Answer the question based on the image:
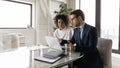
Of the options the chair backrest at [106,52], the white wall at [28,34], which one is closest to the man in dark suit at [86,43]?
the chair backrest at [106,52]

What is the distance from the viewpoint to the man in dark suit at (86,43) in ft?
5.96

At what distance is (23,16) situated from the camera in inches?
149

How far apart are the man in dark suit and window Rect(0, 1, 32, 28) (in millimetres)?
1991

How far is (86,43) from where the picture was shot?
1.90 metres

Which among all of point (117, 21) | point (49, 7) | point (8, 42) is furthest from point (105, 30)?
point (8, 42)

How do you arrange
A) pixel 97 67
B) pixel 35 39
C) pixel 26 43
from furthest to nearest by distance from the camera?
pixel 35 39 → pixel 26 43 → pixel 97 67

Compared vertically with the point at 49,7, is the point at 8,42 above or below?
below

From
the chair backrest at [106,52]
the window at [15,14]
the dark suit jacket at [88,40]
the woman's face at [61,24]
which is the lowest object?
the chair backrest at [106,52]

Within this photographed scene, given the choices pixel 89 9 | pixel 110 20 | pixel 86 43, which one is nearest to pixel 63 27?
pixel 86 43

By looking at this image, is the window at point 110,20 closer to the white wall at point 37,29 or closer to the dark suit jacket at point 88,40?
the white wall at point 37,29

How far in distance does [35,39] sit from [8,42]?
138 cm

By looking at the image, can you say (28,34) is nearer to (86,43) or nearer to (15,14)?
(15,14)

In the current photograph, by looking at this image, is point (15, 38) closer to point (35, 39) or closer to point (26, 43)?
point (26, 43)

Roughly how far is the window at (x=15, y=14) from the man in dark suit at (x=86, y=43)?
1991 mm
